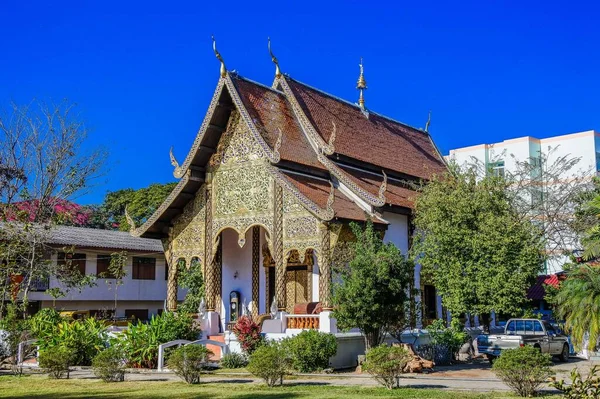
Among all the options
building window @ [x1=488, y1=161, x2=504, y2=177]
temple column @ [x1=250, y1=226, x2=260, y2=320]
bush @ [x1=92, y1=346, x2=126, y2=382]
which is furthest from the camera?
temple column @ [x1=250, y1=226, x2=260, y2=320]

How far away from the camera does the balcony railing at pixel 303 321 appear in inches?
725

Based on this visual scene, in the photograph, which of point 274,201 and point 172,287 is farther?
point 172,287

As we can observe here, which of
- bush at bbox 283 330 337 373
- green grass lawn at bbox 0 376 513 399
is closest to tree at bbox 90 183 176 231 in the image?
bush at bbox 283 330 337 373

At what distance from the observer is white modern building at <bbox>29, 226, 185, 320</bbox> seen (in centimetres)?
2944

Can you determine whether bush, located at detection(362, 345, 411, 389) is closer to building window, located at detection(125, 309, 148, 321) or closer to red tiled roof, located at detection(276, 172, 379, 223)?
red tiled roof, located at detection(276, 172, 379, 223)

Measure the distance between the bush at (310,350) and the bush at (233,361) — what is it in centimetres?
185

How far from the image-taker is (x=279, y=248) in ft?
65.2

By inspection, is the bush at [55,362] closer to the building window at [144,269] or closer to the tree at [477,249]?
the tree at [477,249]

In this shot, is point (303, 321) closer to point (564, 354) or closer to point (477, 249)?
point (477, 249)

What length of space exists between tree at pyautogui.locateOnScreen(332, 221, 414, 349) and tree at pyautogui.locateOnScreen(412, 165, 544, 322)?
3188 mm

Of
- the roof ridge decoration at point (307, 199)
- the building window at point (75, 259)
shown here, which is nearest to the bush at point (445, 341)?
the roof ridge decoration at point (307, 199)

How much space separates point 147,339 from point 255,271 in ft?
21.7

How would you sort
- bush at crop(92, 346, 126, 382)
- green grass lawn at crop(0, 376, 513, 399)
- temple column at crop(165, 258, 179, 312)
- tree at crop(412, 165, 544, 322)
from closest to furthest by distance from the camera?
green grass lawn at crop(0, 376, 513, 399), bush at crop(92, 346, 126, 382), tree at crop(412, 165, 544, 322), temple column at crop(165, 258, 179, 312)

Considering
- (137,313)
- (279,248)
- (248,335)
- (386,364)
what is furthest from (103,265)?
(386,364)
